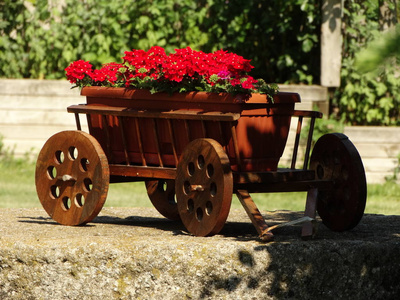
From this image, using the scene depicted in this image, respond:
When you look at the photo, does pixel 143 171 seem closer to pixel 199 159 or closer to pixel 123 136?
pixel 123 136

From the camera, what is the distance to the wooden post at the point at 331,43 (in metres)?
7.38

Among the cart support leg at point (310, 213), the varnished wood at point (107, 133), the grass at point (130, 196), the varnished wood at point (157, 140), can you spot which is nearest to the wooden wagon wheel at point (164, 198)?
the varnished wood at point (107, 133)

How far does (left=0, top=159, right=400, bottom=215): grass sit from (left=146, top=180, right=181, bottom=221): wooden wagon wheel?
178 cm

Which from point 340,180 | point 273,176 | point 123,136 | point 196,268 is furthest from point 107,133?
point 340,180

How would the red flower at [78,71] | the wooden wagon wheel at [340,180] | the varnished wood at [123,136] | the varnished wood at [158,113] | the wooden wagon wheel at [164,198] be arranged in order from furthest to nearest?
the wooden wagon wheel at [164,198]
the red flower at [78,71]
the varnished wood at [123,136]
the wooden wagon wheel at [340,180]
the varnished wood at [158,113]


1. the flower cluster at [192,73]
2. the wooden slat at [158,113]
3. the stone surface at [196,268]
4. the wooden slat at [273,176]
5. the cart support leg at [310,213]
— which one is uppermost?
the flower cluster at [192,73]

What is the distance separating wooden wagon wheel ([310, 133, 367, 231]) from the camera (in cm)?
392

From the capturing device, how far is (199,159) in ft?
12.4

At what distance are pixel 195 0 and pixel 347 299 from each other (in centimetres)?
508

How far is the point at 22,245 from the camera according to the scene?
3.59 meters

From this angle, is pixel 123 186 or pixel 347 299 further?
pixel 123 186

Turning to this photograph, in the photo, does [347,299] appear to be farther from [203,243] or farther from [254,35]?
[254,35]

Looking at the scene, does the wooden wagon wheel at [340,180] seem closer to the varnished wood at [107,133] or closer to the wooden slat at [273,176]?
the wooden slat at [273,176]

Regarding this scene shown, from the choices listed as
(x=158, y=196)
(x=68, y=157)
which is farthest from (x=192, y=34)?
(x=68, y=157)
